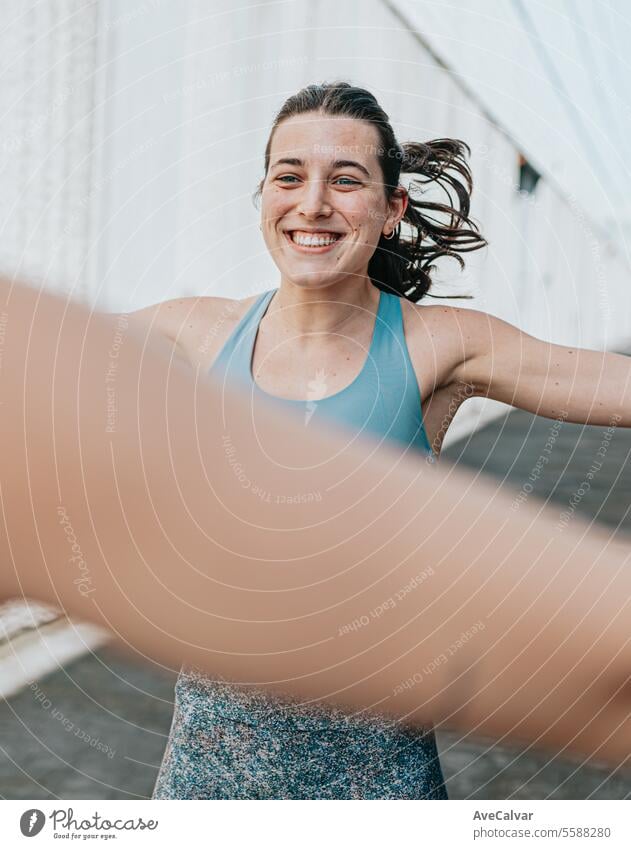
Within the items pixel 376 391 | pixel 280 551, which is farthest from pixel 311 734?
pixel 280 551

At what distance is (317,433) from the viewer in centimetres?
20

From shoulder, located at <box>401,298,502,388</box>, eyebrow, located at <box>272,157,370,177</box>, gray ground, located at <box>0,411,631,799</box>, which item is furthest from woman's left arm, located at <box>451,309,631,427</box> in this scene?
gray ground, located at <box>0,411,631,799</box>

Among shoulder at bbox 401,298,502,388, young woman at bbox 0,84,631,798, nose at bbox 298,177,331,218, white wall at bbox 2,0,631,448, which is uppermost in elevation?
white wall at bbox 2,0,631,448

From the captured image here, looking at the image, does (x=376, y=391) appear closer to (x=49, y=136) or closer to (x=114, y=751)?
(x=49, y=136)

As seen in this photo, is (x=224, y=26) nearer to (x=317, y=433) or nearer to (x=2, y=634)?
(x=2, y=634)

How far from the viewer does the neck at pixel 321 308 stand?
659 millimetres

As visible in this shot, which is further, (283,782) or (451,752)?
(451,752)

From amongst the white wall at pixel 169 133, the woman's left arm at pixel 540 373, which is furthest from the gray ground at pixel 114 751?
the woman's left arm at pixel 540 373

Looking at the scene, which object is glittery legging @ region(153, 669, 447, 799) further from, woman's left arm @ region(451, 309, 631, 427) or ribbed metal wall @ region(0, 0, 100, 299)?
ribbed metal wall @ region(0, 0, 100, 299)

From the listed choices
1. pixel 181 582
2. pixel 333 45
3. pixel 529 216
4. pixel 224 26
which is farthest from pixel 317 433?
pixel 529 216

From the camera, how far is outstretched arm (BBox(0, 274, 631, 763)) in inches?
7.3

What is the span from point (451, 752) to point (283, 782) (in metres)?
1.00

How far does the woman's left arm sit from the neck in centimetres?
6

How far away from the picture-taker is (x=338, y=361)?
0.65 m
